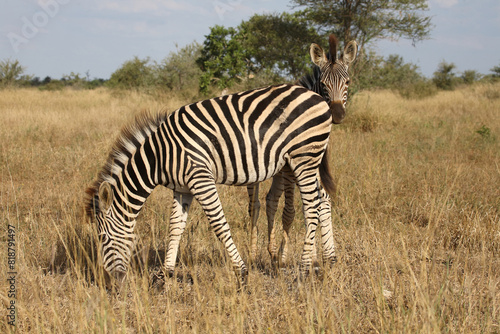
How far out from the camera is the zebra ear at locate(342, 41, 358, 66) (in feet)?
14.4

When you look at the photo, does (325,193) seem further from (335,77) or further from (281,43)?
(281,43)

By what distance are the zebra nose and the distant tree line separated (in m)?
8.89

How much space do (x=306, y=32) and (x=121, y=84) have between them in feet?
39.5

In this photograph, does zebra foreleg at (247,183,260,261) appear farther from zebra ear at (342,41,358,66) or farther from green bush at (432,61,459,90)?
green bush at (432,61,459,90)

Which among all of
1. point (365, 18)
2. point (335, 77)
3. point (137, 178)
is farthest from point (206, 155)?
point (365, 18)

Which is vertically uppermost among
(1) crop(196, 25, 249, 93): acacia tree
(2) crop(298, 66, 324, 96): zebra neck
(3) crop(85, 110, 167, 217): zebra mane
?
(1) crop(196, 25, 249, 93): acacia tree

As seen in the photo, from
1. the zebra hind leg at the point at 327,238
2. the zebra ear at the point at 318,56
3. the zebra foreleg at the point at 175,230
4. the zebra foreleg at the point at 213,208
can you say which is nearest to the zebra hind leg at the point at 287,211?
the zebra hind leg at the point at 327,238

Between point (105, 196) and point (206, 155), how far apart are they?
90cm

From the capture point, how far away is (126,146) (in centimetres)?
348

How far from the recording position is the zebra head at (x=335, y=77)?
4037 mm

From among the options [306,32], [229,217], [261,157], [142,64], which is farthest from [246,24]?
[261,157]

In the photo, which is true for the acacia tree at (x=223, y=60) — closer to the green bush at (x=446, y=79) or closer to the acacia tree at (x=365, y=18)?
the acacia tree at (x=365, y=18)

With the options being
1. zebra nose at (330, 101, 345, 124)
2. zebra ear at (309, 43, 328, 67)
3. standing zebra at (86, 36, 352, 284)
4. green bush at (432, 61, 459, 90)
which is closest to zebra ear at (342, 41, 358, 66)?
zebra ear at (309, 43, 328, 67)

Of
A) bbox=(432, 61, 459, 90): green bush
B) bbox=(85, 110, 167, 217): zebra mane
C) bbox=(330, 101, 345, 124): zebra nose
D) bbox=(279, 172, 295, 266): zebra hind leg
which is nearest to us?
bbox=(85, 110, 167, 217): zebra mane
